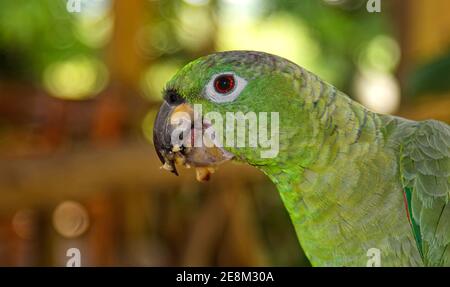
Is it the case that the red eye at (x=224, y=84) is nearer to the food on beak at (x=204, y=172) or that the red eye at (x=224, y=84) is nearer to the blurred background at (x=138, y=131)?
the food on beak at (x=204, y=172)

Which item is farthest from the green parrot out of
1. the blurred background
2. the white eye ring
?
the blurred background

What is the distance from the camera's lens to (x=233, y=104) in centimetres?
96

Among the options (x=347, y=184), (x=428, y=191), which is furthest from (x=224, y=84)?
(x=428, y=191)

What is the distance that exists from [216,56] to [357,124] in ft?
1.00

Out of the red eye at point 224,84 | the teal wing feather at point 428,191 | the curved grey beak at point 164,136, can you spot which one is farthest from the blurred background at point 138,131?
the red eye at point 224,84

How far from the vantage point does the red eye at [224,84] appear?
0.95 m

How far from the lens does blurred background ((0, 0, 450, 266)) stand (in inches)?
92.0

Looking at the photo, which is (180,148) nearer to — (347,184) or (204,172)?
(204,172)

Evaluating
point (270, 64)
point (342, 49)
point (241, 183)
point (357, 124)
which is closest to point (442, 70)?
point (241, 183)

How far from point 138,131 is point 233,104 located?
1.73 metres

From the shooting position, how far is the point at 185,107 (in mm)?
980

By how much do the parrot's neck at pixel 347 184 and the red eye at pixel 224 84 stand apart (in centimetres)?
16

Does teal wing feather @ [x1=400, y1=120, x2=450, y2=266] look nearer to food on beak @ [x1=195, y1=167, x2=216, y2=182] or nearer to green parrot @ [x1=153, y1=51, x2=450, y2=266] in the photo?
green parrot @ [x1=153, y1=51, x2=450, y2=266]
